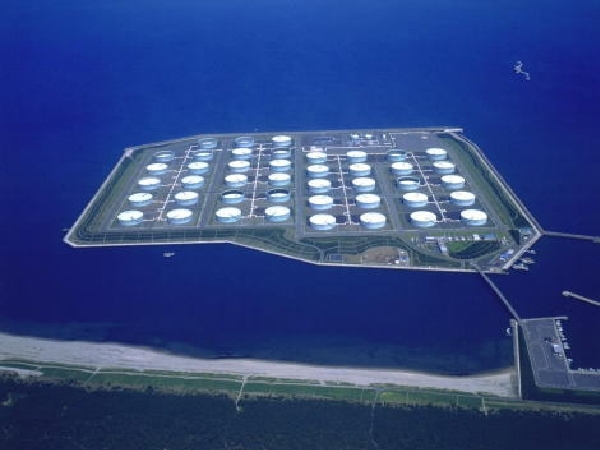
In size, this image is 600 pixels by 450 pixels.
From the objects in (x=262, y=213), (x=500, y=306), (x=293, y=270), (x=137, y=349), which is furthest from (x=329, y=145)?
(x=137, y=349)

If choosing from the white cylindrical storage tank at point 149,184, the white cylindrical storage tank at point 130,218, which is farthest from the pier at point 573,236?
the white cylindrical storage tank at point 149,184

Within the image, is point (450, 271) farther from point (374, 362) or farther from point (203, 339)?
point (203, 339)

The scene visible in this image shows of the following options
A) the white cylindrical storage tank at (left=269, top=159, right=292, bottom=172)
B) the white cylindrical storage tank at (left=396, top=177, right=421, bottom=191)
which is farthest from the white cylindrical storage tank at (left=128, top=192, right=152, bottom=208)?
the white cylindrical storage tank at (left=396, top=177, right=421, bottom=191)

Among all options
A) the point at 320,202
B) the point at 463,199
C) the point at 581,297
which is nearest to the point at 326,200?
the point at 320,202

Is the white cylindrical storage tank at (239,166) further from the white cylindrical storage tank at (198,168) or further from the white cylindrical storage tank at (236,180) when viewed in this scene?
the white cylindrical storage tank at (198,168)

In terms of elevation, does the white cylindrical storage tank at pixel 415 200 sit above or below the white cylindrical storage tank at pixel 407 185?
below

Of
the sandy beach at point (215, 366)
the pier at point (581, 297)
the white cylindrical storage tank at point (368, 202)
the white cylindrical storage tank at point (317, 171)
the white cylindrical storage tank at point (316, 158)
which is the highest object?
the white cylindrical storage tank at point (316, 158)
